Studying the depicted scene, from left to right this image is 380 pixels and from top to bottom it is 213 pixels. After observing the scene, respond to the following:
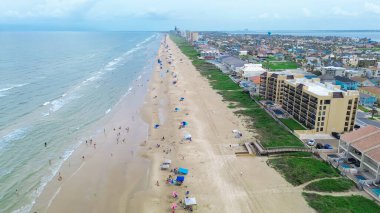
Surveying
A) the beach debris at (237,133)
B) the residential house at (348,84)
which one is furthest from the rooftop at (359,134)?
the residential house at (348,84)

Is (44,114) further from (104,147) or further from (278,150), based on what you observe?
(278,150)

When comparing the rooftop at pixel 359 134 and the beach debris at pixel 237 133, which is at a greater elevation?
the rooftop at pixel 359 134

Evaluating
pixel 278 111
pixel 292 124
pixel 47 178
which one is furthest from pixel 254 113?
pixel 47 178

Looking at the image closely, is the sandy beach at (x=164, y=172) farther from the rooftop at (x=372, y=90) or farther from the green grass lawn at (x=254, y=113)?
the rooftop at (x=372, y=90)

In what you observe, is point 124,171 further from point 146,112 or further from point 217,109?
point 217,109

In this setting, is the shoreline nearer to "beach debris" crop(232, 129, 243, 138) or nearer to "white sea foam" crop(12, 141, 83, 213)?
"white sea foam" crop(12, 141, 83, 213)

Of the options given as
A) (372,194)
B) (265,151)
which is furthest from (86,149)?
(372,194)
